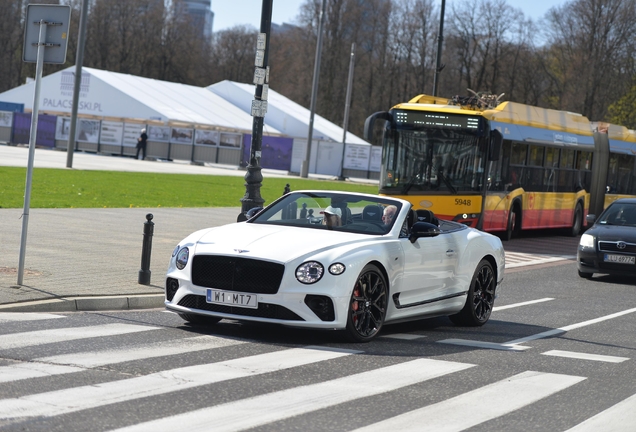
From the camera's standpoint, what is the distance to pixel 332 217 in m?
10.7

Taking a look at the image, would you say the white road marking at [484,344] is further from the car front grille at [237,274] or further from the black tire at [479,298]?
the car front grille at [237,274]

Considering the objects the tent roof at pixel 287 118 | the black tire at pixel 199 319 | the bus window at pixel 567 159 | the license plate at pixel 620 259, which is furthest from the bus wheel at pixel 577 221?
the tent roof at pixel 287 118

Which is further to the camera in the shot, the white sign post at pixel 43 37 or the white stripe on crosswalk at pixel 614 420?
the white sign post at pixel 43 37

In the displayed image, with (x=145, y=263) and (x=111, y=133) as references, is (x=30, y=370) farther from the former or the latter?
(x=111, y=133)

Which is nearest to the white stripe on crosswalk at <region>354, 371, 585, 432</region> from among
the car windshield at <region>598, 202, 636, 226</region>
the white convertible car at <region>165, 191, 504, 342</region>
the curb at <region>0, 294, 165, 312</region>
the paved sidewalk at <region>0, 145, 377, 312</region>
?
the white convertible car at <region>165, 191, 504, 342</region>

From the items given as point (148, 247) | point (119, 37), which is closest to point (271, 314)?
point (148, 247)

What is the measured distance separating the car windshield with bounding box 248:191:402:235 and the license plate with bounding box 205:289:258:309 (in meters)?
1.34

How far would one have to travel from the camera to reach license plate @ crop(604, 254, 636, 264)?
19.1 m

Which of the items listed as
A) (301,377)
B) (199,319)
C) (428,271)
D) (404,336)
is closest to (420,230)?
(428,271)

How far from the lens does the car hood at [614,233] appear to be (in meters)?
19.4

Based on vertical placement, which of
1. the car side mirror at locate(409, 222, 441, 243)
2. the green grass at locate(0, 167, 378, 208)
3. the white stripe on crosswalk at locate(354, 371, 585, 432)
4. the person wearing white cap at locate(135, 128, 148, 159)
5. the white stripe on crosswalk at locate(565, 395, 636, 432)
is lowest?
the white stripe on crosswalk at locate(354, 371, 585, 432)

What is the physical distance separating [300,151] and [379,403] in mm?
57759

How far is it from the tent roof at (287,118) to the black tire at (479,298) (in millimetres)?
61152

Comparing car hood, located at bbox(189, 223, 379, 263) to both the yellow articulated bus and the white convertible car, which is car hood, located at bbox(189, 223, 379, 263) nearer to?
the white convertible car
